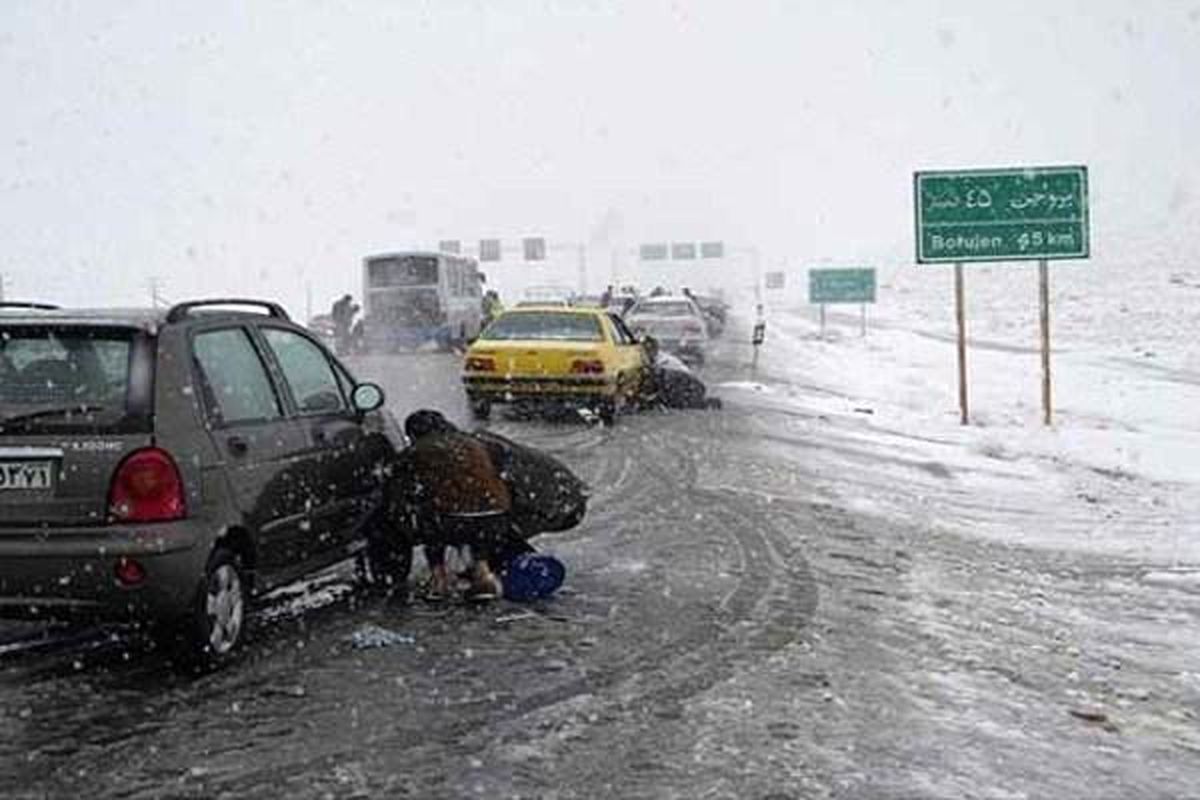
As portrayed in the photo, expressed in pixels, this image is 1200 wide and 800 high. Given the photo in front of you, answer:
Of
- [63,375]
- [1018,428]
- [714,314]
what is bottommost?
[1018,428]

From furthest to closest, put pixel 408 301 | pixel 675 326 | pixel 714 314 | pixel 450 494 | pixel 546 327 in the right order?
1. pixel 714 314
2. pixel 408 301
3. pixel 675 326
4. pixel 546 327
5. pixel 450 494

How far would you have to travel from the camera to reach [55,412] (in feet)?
19.4

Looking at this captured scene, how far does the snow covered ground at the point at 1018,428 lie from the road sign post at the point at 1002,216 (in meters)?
2.57

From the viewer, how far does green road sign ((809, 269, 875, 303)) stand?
5828 cm

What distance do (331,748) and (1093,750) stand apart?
9.68 ft

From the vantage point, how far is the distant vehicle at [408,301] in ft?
126

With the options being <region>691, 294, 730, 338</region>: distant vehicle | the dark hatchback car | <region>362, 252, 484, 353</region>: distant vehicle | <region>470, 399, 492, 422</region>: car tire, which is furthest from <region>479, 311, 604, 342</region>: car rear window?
<region>691, 294, 730, 338</region>: distant vehicle

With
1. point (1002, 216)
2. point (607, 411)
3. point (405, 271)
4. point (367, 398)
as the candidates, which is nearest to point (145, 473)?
point (367, 398)

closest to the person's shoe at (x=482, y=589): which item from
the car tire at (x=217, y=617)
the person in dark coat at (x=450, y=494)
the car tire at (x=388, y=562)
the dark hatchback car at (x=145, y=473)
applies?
the person in dark coat at (x=450, y=494)

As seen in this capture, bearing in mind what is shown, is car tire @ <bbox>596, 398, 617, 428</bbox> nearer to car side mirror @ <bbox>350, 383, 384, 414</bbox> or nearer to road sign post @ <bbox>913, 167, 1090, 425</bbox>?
road sign post @ <bbox>913, 167, 1090, 425</bbox>

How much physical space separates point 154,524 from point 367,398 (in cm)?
206

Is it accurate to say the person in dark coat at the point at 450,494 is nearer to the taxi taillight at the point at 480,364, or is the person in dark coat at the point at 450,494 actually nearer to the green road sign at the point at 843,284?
the taxi taillight at the point at 480,364

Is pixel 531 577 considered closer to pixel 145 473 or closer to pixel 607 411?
pixel 145 473

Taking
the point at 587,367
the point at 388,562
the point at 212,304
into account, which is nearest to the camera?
the point at 212,304
